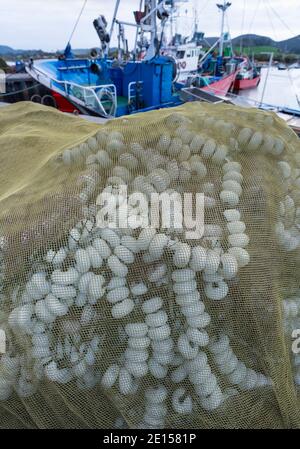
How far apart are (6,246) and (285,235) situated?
2.47 ft

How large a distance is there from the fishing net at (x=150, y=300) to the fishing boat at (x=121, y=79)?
15.6ft

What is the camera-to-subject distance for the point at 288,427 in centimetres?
95

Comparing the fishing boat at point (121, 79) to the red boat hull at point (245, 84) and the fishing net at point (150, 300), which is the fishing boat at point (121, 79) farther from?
the red boat hull at point (245, 84)

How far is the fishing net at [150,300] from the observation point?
854 mm

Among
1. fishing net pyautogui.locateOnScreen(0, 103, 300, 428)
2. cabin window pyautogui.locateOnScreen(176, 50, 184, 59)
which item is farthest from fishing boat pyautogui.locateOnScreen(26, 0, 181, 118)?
fishing net pyautogui.locateOnScreen(0, 103, 300, 428)

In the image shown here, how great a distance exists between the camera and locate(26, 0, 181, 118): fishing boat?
573 cm

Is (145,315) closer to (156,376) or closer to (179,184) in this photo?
(156,376)

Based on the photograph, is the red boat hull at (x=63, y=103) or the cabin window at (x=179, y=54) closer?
the red boat hull at (x=63, y=103)

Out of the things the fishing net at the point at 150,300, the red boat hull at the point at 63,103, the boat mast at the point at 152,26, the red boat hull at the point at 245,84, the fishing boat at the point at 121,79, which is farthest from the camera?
the red boat hull at the point at 245,84

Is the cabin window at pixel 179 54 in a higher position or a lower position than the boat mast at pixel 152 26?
lower

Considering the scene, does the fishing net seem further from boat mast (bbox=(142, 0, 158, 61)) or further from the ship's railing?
boat mast (bbox=(142, 0, 158, 61))

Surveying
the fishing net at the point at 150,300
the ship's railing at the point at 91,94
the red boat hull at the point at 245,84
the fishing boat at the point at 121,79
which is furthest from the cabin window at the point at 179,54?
the fishing net at the point at 150,300

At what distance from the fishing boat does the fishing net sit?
15.6 ft

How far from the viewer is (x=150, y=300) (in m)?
0.86
